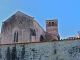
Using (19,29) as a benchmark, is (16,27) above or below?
above

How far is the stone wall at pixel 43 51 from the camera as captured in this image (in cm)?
1784

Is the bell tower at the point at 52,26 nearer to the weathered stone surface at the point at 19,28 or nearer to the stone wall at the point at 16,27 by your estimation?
the weathered stone surface at the point at 19,28

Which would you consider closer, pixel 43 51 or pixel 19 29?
pixel 43 51

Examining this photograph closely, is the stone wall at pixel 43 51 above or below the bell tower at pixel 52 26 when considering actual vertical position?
below

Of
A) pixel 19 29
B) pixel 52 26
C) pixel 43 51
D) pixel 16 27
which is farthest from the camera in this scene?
pixel 52 26

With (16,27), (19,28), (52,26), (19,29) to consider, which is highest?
(52,26)

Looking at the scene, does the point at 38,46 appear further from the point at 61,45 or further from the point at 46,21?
the point at 46,21

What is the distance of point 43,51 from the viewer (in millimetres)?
18859

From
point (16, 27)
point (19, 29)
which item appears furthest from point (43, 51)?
point (16, 27)

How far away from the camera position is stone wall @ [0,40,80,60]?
17.8 meters

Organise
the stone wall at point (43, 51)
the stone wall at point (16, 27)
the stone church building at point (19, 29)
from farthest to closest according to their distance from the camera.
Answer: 1. the stone wall at point (16, 27)
2. the stone church building at point (19, 29)
3. the stone wall at point (43, 51)

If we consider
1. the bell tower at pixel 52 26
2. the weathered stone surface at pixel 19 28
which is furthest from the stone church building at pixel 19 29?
the bell tower at pixel 52 26

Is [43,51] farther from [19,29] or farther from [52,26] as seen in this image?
[52,26]

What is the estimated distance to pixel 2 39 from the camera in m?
37.1
